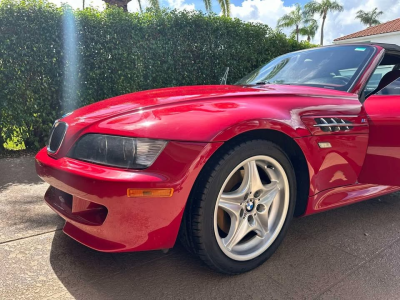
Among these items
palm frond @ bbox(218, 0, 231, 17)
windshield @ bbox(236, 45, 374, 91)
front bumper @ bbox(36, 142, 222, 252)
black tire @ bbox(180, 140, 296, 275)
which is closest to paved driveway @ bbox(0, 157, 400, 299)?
black tire @ bbox(180, 140, 296, 275)

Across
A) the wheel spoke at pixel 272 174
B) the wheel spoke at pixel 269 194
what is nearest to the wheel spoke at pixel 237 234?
the wheel spoke at pixel 269 194

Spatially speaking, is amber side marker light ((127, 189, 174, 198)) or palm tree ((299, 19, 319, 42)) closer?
amber side marker light ((127, 189, 174, 198))

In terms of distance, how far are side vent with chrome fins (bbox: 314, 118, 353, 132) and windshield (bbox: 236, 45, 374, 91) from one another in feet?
1.27

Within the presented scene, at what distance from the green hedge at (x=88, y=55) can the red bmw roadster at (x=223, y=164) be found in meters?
3.04

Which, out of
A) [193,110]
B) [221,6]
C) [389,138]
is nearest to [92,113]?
[193,110]

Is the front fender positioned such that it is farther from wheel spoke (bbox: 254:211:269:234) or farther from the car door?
the car door

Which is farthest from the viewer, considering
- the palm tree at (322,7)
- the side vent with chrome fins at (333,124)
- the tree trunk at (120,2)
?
the palm tree at (322,7)

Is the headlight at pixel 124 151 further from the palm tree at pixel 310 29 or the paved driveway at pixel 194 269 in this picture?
the palm tree at pixel 310 29

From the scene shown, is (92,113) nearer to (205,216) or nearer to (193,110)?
(193,110)

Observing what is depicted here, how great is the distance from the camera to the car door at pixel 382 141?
2268 mm

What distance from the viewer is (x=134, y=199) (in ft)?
4.89

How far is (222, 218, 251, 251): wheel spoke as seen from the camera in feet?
6.01

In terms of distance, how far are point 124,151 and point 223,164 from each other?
0.52m

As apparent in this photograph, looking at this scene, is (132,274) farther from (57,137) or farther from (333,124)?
(333,124)
